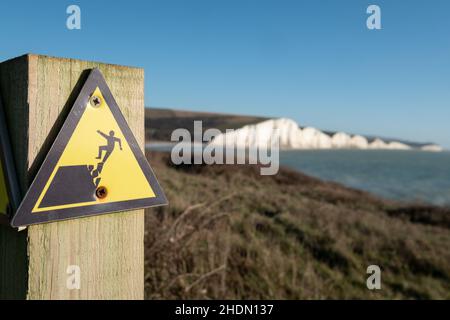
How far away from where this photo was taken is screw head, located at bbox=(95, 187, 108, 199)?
A: 931mm

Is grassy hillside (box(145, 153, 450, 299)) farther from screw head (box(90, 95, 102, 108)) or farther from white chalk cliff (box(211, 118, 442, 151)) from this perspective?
white chalk cliff (box(211, 118, 442, 151))

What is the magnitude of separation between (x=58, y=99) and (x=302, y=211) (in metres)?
6.66

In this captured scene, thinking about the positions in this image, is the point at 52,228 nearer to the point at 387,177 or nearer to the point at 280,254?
the point at 280,254

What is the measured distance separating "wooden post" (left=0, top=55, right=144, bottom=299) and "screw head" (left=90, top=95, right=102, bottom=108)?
42 mm

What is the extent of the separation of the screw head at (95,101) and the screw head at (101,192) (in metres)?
0.23

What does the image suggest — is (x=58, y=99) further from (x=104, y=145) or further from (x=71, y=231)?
(x=71, y=231)

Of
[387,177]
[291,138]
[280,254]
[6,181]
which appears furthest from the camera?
[291,138]

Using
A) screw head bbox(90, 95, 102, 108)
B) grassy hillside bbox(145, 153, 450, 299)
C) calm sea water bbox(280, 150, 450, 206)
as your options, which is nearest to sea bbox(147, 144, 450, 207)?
calm sea water bbox(280, 150, 450, 206)

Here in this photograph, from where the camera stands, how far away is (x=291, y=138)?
79.2m

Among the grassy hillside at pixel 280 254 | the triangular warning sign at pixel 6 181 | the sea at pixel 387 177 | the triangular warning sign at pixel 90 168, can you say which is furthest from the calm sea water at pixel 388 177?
the triangular warning sign at pixel 6 181

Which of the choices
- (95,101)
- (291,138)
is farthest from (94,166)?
(291,138)

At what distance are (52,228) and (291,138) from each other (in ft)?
263

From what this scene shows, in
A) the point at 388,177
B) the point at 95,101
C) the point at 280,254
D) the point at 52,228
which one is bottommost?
the point at 388,177
